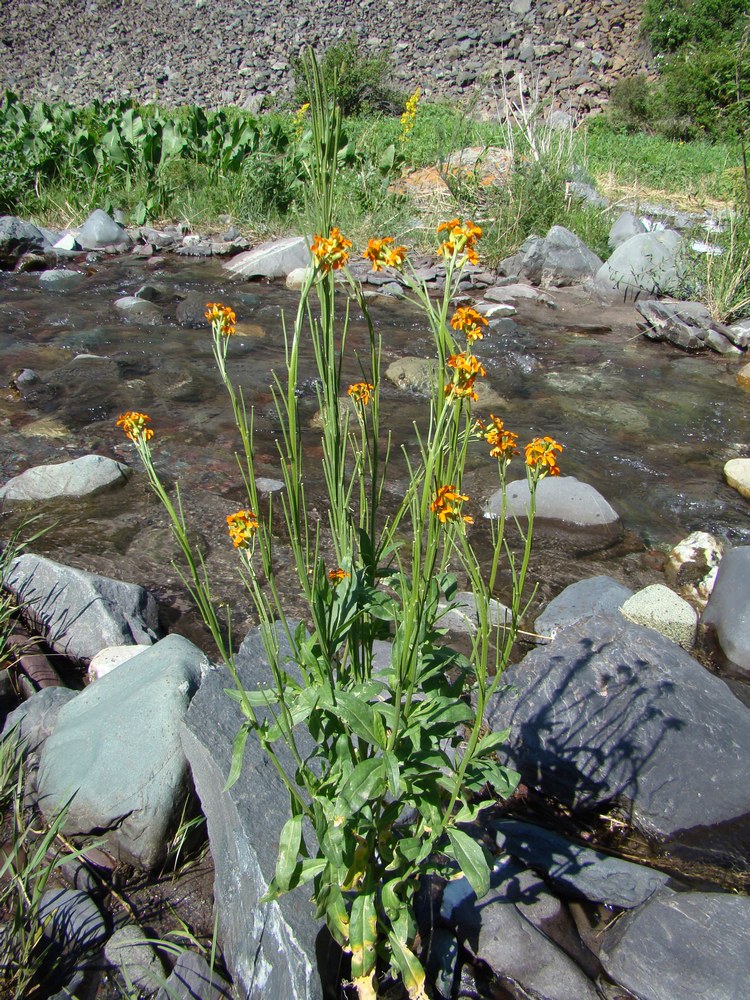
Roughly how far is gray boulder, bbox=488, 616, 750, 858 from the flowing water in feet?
3.89

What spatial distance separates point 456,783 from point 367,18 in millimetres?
23497

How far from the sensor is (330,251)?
116 centimetres

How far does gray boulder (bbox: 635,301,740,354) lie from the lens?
269 inches

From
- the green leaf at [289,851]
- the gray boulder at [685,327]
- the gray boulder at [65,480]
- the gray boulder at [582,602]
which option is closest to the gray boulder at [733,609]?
the gray boulder at [582,602]

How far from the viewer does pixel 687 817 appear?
2.30 metres

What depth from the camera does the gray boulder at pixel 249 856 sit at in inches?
61.1

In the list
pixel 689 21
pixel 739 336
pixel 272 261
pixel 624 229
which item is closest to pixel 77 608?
pixel 739 336

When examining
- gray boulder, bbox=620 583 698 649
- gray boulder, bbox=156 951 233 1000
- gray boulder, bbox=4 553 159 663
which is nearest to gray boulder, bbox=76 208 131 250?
gray boulder, bbox=4 553 159 663

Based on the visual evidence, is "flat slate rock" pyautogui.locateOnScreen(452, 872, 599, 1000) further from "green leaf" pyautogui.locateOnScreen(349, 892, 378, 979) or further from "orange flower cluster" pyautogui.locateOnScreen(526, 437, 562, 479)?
"orange flower cluster" pyautogui.locateOnScreen(526, 437, 562, 479)

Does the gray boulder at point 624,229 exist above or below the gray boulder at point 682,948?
below

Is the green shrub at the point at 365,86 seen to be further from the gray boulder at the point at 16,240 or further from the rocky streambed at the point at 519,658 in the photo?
the rocky streambed at the point at 519,658

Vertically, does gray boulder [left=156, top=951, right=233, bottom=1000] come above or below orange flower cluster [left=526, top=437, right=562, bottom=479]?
below

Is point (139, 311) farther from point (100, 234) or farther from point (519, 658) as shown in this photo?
point (519, 658)

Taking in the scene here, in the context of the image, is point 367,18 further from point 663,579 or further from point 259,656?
point 259,656
